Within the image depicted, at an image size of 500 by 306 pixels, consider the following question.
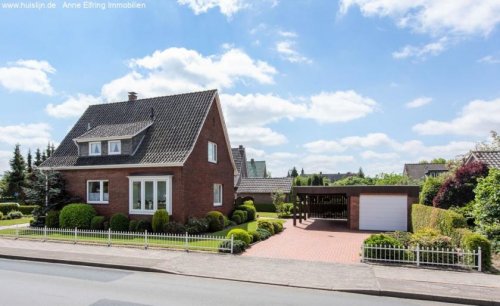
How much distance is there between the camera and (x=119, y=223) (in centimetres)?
2045

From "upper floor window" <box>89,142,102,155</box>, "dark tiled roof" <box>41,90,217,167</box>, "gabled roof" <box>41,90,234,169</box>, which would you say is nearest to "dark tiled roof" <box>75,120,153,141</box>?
"gabled roof" <box>41,90,234,169</box>

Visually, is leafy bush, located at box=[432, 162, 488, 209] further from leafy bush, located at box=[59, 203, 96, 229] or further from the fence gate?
leafy bush, located at box=[59, 203, 96, 229]

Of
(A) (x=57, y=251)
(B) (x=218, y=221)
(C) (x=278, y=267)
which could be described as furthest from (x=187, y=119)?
(C) (x=278, y=267)

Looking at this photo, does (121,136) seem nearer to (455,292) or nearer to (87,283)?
(87,283)

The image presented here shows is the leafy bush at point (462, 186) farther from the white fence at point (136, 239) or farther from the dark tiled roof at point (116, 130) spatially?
the dark tiled roof at point (116, 130)

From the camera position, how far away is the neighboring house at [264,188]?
39994mm

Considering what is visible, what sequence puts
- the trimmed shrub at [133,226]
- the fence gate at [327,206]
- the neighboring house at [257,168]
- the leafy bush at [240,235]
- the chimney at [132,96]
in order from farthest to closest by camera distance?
the neighboring house at [257,168] → the fence gate at [327,206] → the chimney at [132,96] → the trimmed shrub at [133,226] → the leafy bush at [240,235]

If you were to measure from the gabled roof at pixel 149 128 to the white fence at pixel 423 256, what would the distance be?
1128 centimetres

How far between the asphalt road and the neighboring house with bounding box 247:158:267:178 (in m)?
58.3

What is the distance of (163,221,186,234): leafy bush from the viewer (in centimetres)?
1920

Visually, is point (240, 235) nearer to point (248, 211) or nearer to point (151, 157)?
point (151, 157)

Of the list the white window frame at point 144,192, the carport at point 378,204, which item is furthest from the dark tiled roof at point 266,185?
the white window frame at point 144,192

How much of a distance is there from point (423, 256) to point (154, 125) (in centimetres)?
1753

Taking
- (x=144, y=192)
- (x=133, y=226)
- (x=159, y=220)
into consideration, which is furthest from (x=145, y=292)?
(x=144, y=192)
